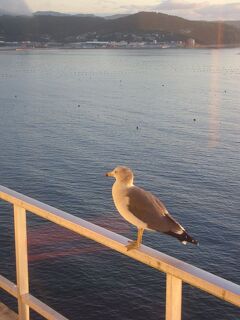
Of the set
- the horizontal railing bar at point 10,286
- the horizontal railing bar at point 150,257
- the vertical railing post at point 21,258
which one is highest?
the horizontal railing bar at point 150,257

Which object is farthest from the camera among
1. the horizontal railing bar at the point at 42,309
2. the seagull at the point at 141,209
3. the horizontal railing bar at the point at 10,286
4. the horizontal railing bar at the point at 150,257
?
the horizontal railing bar at the point at 10,286

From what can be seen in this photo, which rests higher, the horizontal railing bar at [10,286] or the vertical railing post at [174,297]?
the vertical railing post at [174,297]

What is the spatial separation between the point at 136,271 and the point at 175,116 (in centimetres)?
6603

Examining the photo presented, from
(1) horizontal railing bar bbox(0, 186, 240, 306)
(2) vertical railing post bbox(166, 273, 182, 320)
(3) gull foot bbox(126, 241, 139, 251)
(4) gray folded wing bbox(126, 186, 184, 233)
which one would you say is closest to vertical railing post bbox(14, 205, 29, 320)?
(1) horizontal railing bar bbox(0, 186, 240, 306)

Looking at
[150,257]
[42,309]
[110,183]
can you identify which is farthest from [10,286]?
[110,183]

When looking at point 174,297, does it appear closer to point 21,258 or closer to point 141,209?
point 141,209

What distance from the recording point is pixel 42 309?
3.85 metres

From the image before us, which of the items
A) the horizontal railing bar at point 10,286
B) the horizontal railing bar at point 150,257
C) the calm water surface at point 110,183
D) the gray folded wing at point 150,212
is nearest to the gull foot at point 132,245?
the horizontal railing bar at point 150,257

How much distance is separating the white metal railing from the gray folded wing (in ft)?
0.73

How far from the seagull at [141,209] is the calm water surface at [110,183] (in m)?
35.8

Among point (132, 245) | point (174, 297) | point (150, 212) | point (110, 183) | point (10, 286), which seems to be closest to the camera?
point (174, 297)

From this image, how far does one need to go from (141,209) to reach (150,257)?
452 millimetres

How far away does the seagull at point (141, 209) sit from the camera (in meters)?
3.30

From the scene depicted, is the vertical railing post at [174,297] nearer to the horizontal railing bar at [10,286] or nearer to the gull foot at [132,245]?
the gull foot at [132,245]
